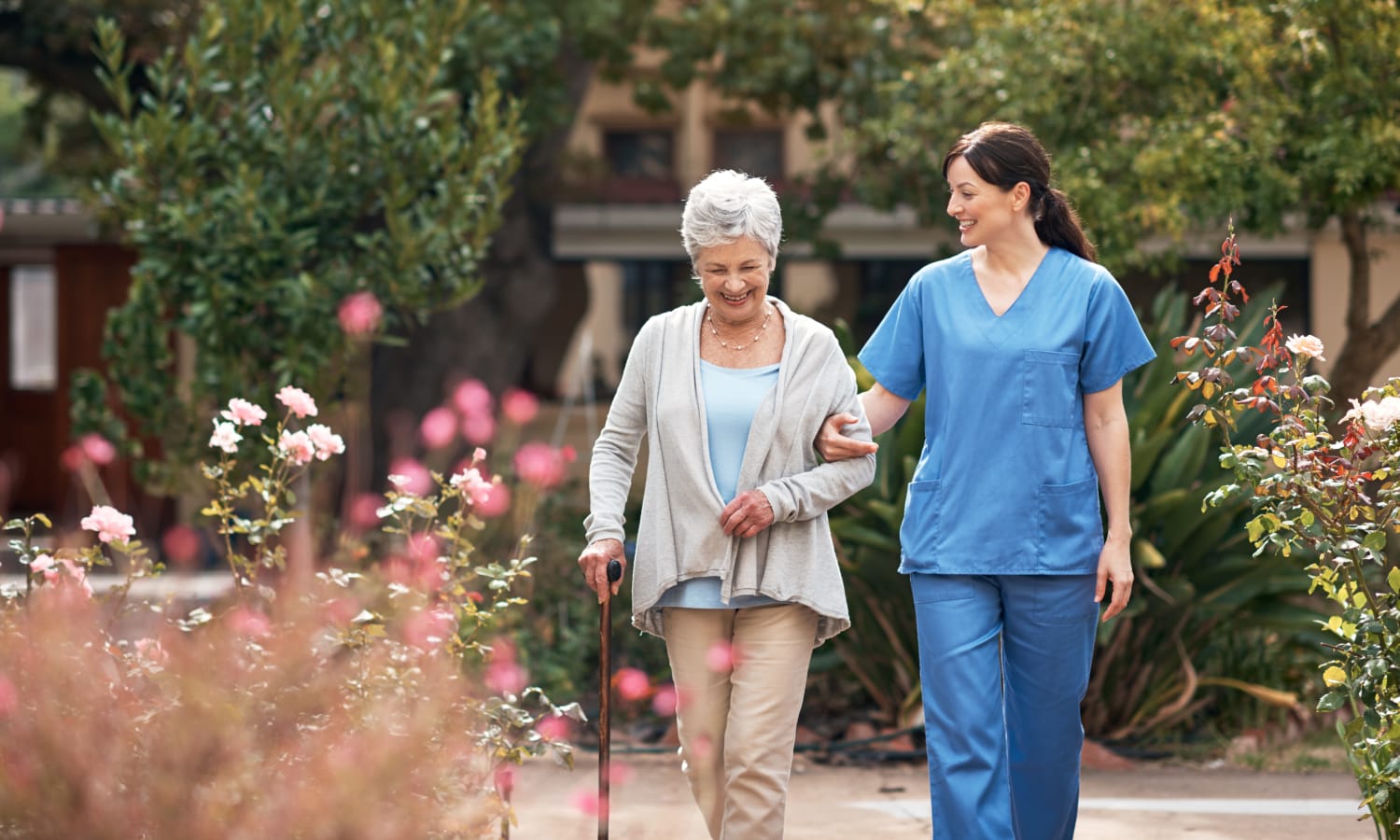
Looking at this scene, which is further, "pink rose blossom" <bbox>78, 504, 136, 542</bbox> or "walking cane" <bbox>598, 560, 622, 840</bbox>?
"pink rose blossom" <bbox>78, 504, 136, 542</bbox>

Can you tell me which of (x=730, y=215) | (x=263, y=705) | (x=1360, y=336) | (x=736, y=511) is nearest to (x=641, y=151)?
(x=1360, y=336)

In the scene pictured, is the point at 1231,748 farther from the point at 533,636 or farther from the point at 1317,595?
the point at 533,636

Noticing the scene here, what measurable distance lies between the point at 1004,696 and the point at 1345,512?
89 centimetres

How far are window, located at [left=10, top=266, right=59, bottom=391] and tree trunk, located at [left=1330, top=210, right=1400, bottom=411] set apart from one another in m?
13.1

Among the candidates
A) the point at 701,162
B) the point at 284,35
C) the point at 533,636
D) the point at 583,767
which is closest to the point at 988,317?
the point at 583,767

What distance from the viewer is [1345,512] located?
155 inches

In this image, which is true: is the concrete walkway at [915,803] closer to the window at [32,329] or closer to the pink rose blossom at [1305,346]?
the pink rose blossom at [1305,346]

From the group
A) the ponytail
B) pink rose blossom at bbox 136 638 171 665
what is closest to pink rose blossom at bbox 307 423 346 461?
pink rose blossom at bbox 136 638 171 665

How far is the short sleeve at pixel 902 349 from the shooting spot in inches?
166

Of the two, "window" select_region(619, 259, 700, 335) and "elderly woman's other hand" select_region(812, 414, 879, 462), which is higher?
"window" select_region(619, 259, 700, 335)

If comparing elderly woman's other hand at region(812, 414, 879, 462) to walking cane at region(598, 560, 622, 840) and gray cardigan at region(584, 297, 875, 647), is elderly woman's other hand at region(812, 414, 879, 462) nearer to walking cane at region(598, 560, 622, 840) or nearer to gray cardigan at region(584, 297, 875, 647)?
gray cardigan at region(584, 297, 875, 647)

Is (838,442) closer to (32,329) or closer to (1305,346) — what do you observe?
(1305,346)

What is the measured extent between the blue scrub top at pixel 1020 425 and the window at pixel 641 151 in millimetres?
17381

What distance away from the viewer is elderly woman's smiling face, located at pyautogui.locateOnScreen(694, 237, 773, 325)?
3.79 m
